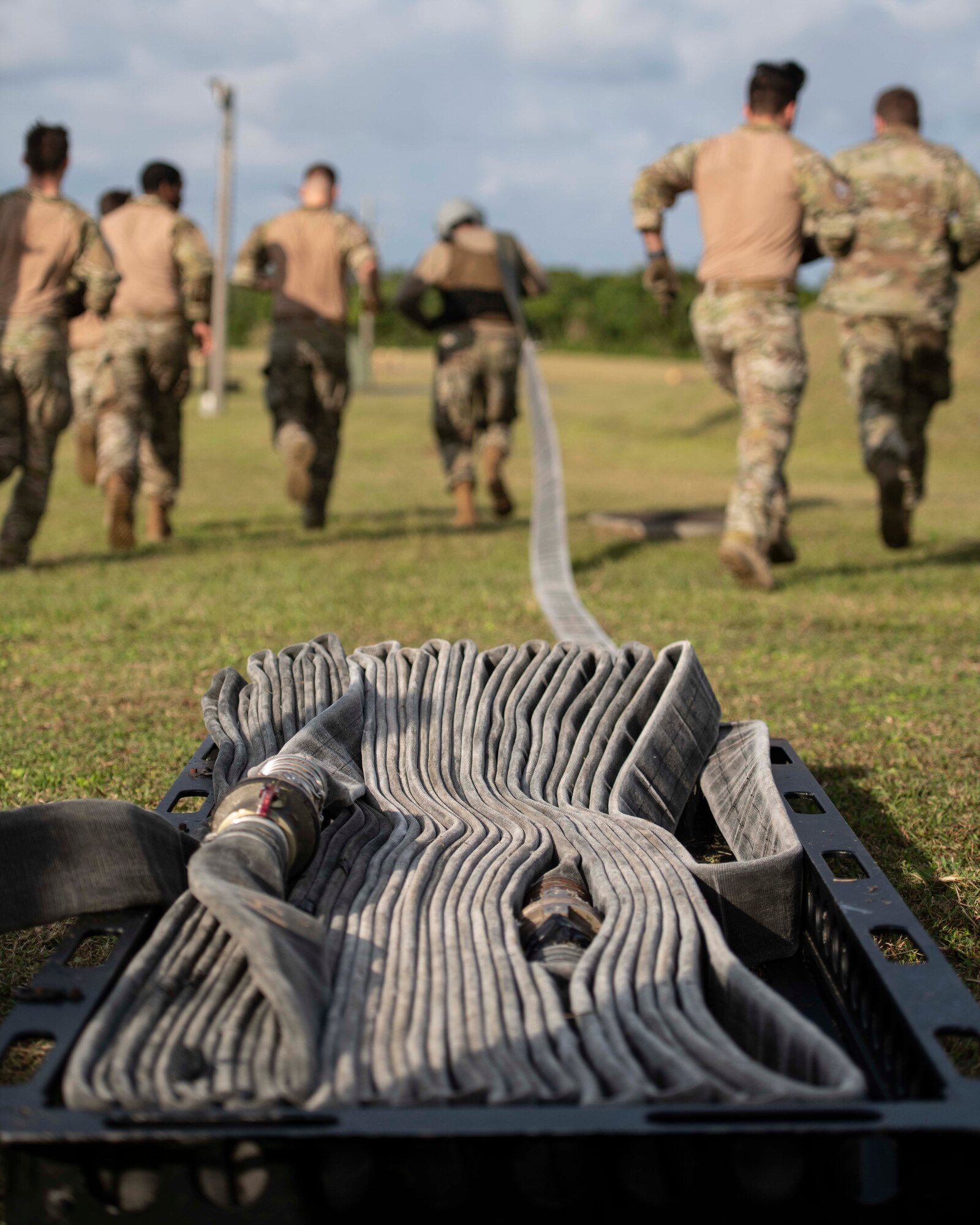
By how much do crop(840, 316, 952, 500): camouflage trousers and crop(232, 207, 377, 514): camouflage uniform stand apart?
352 cm

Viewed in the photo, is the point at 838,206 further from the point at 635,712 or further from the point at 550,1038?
the point at 550,1038

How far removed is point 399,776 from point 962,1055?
3.92 feet

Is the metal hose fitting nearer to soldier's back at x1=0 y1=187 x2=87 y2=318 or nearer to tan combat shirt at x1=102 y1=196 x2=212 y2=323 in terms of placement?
soldier's back at x1=0 y1=187 x2=87 y2=318

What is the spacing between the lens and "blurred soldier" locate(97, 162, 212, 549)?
9.16 metres

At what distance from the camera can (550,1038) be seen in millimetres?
1773

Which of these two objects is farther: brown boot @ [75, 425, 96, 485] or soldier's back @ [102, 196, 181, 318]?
brown boot @ [75, 425, 96, 485]

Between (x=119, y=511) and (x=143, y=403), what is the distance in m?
0.93

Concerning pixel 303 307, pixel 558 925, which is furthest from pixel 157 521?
pixel 558 925

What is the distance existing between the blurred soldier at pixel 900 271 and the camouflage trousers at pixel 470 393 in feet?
9.12

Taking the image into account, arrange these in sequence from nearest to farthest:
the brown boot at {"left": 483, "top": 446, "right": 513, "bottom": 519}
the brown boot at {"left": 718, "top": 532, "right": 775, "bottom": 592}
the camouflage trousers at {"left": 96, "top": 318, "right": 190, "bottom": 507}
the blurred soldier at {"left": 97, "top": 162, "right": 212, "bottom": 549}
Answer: the brown boot at {"left": 718, "top": 532, "right": 775, "bottom": 592} < the camouflage trousers at {"left": 96, "top": 318, "right": 190, "bottom": 507} < the blurred soldier at {"left": 97, "top": 162, "right": 212, "bottom": 549} < the brown boot at {"left": 483, "top": 446, "right": 513, "bottom": 519}

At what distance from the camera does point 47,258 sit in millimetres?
7699

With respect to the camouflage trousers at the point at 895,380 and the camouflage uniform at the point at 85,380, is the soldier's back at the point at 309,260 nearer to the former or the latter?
the camouflage uniform at the point at 85,380

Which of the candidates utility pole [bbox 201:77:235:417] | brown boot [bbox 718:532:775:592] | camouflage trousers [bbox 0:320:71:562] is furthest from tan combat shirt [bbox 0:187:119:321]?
utility pole [bbox 201:77:235:417]

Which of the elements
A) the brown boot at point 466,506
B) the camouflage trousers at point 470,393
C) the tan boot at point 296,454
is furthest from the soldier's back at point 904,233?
the tan boot at point 296,454
